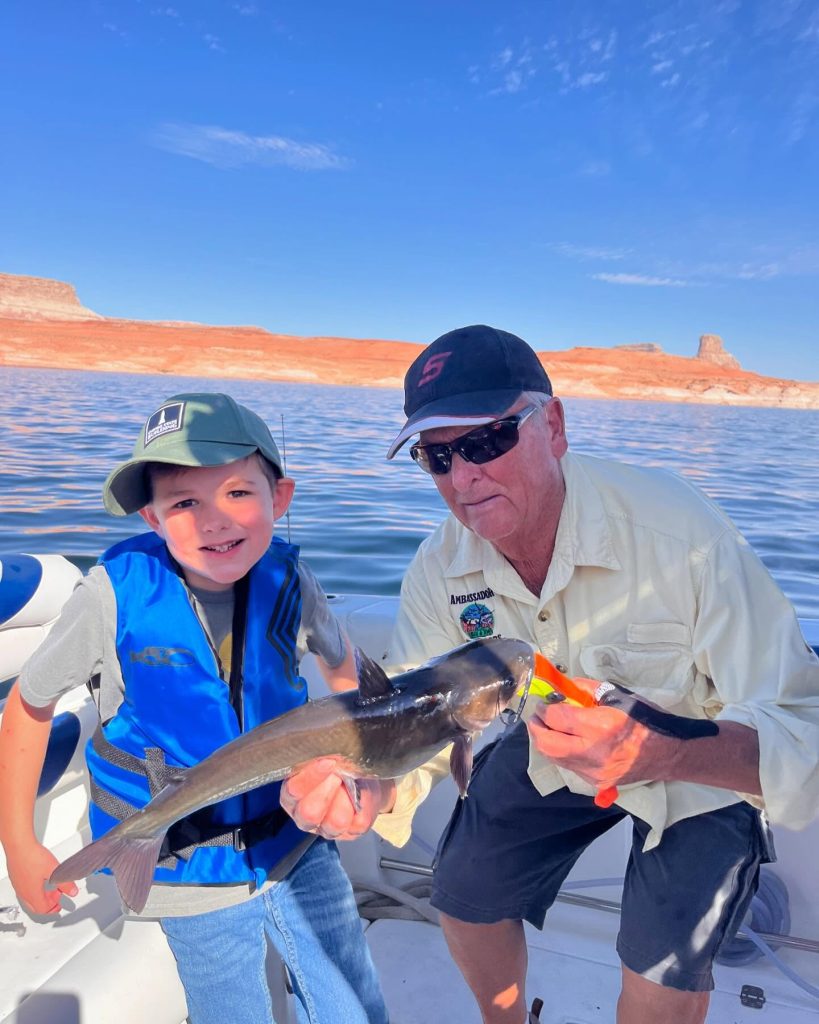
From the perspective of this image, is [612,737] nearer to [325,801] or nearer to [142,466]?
[325,801]

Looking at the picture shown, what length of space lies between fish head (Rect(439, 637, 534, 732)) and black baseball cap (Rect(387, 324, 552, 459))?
0.80 m

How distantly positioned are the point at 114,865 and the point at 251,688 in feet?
2.08

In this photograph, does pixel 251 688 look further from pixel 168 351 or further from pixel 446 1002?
pixel 168 351

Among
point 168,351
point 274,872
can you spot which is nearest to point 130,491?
point 274,872

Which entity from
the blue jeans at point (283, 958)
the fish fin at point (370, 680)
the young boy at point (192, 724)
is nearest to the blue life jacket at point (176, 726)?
the young boy at point (192, 724)

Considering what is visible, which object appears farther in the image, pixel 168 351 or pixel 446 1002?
pixel 168 351

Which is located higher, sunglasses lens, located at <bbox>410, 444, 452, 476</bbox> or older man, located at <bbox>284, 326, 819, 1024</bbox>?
sunglasses lens, located at <bbox>410, 444, 452, 476</bbox>

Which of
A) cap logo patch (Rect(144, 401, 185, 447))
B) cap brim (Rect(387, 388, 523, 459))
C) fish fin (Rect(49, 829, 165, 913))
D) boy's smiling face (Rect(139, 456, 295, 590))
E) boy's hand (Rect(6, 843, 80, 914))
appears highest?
cap brim (Rect(387, 388, 523, 459))

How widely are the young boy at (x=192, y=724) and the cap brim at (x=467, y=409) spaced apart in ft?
1.80

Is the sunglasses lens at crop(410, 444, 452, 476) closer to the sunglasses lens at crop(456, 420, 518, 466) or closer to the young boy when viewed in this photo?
the sunglasses lens at crop(456, 420, 518, 466)

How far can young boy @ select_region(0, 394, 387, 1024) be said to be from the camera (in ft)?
7.13

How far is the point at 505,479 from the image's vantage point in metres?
2.36

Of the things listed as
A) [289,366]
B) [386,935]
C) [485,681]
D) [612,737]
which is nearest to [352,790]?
[485,681]

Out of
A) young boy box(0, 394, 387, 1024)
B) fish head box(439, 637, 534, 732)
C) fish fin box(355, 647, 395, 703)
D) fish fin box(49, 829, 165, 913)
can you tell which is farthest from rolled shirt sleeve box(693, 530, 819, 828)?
fish fin box(49, 829, 165, 913)
